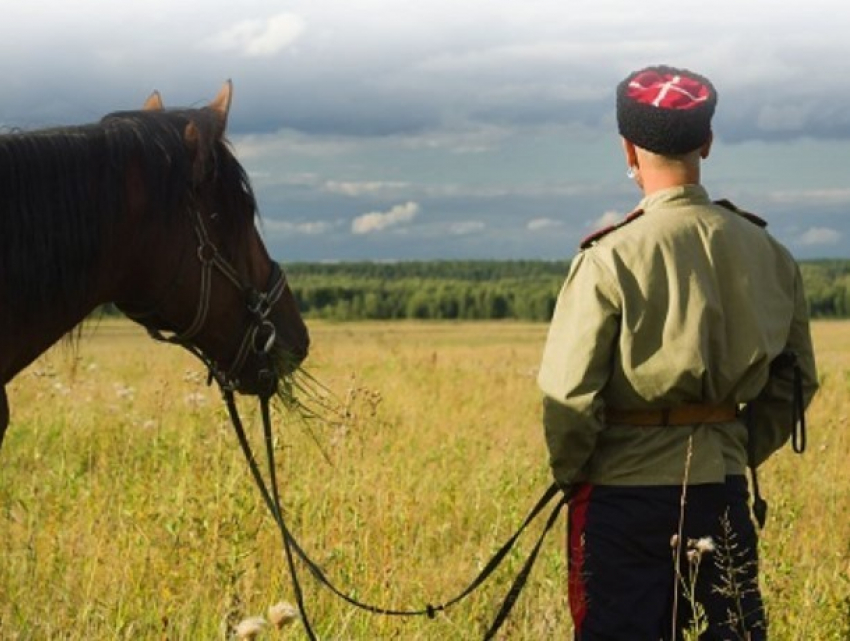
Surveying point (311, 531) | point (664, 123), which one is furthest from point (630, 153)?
point (311, 531)

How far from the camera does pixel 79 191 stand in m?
3.66

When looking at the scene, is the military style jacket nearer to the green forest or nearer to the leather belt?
the leather belt

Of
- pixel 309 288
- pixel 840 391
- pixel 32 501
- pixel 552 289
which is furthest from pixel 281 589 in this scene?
pixel 309 288

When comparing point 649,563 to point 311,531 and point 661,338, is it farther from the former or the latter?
point 311,531

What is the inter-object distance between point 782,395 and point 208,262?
186cm

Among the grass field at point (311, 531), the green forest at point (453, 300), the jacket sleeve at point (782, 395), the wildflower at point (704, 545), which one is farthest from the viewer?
the green forest at point (453, 300)

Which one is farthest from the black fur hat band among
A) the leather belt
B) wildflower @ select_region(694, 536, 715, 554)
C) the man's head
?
wildflower @ select_region(694, 536, 715, 554)

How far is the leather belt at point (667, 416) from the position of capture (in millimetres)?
3486

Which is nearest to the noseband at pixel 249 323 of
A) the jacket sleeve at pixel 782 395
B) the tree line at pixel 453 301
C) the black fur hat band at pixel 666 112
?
the black fur hat band at pixel 666 112

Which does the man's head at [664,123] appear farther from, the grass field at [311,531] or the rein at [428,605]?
the grass field at [311,531]

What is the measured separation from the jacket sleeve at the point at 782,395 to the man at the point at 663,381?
0.54 feet

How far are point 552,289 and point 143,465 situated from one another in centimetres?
7808

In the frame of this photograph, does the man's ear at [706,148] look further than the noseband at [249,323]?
No

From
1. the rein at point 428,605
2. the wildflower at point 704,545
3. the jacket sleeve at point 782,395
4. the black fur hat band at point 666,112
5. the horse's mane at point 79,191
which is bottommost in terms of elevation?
the rein at point 428,605
